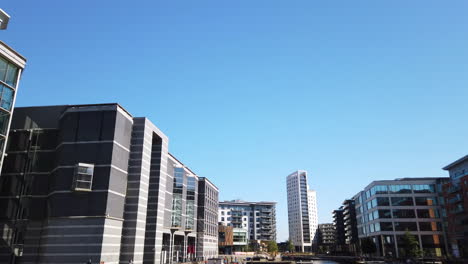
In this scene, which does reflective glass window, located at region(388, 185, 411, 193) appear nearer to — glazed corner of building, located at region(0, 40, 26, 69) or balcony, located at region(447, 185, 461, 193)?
balcony, located at region(447, 185, 461, 193)

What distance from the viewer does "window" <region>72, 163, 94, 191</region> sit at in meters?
40.8

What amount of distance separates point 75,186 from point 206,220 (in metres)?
63.0

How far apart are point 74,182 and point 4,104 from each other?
1152 centimetres

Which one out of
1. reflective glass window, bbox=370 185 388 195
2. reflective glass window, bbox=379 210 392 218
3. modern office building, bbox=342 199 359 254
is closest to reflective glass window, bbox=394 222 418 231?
reflective glass window, bbox=379 210 392 218

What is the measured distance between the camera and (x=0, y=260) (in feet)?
134

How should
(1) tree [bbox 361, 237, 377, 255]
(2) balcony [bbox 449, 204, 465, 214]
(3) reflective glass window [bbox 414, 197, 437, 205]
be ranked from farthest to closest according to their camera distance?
(1) tree [bbox 361, 237, 377, 255] → (3) reflective glass window [bbox 414, 197, 437, 205] → (2) balcony [bbox 449, 204, 465, 214]

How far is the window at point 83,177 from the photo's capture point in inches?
1608

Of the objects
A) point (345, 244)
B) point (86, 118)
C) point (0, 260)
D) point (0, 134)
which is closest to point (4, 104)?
point (0, 134)

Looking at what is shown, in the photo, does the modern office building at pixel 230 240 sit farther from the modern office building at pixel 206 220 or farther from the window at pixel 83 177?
the window at pixel 83 177

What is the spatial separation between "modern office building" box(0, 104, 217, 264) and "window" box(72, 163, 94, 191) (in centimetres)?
11

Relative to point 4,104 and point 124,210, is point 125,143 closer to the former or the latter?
point 124,210

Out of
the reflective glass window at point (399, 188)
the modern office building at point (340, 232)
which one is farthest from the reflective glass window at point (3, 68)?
the modern office building at point (340, 232)

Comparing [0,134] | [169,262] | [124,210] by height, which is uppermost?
[0,134]

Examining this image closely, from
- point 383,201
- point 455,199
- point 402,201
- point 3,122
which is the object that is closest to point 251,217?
point 383,201
